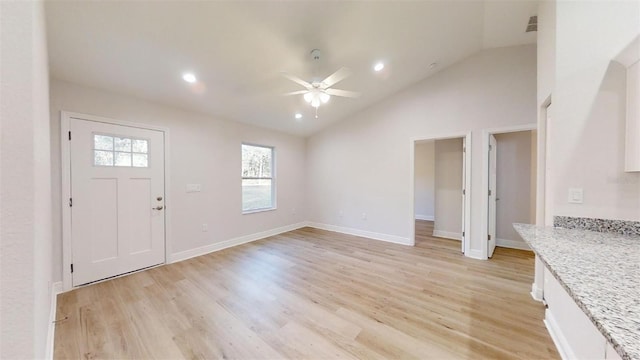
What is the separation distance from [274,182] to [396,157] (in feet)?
8.75

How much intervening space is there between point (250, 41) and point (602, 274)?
3.12 m

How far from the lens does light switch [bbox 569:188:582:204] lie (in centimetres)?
165

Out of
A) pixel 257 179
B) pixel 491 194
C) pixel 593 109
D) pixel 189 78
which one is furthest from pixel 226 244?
pixel 593 109

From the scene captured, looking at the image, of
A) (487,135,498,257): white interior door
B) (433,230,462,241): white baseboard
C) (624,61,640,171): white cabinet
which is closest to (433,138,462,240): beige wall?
(433,230,462,241): white baseboard

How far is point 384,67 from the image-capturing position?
132 inches

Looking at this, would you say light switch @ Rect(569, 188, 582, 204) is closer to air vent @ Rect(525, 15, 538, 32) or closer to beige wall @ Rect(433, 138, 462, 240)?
air vent @ Rect(525, 15, 538, 32)

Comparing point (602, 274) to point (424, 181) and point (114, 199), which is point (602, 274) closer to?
point (114, 199)

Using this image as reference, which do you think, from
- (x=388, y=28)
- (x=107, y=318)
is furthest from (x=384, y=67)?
(x=107, y=318)

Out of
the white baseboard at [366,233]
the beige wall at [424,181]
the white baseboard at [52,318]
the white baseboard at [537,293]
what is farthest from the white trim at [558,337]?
the beige wall at [424,181]

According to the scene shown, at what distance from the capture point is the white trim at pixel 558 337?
155 cm

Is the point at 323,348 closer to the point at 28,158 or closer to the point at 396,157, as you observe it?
the point at 28,158

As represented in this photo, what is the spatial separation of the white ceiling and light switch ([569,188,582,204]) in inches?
84.1

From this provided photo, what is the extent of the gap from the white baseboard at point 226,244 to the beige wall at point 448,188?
3.28 metres

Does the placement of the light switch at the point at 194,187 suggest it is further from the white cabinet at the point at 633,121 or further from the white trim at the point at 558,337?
the white cabinet at the point at 633,121
